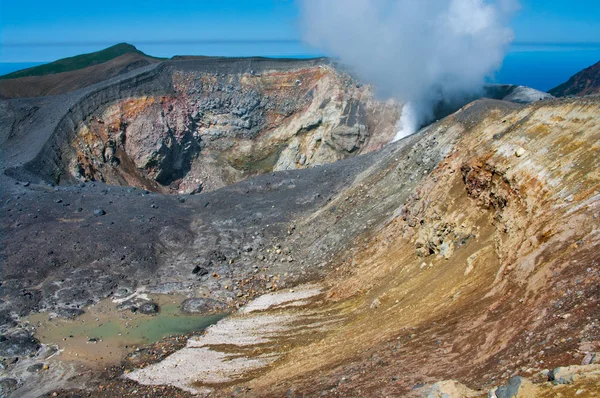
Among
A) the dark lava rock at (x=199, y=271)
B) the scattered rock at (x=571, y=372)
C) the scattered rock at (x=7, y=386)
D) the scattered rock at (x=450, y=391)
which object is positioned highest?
the scattered rock at (x=571, y=372)

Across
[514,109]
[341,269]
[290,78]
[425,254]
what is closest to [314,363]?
[425,254]

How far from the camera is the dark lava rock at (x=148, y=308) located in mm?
26294

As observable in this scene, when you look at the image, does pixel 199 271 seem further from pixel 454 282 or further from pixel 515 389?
pixel 515 389

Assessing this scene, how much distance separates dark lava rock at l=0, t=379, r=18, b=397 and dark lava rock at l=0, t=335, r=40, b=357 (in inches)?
76.5

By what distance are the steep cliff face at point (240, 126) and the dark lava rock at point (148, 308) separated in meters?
22.7

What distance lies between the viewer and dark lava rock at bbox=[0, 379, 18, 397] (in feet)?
64.1

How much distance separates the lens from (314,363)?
16.8 meters

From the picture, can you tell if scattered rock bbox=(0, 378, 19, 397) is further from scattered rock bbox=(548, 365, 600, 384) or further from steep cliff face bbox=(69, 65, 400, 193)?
steep cliff face bbox=(69, 65, 400, 193)

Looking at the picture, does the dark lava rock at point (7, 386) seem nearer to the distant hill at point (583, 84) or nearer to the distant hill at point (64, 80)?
the distant hill at point (64, 80)

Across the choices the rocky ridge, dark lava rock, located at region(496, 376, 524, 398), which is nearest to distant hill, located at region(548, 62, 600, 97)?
the rocky ridge

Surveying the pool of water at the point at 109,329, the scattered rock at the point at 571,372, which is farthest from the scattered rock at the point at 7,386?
the scattered rock at the point at 571,372

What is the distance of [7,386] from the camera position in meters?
19.9

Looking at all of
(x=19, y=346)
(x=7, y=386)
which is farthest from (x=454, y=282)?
(x=19, y=346)

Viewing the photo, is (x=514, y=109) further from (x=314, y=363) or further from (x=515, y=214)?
(x=314, y=363)
